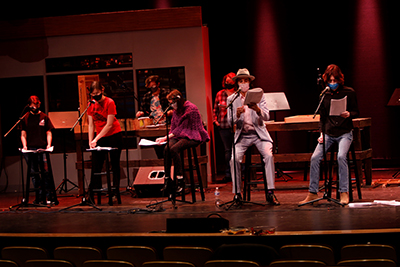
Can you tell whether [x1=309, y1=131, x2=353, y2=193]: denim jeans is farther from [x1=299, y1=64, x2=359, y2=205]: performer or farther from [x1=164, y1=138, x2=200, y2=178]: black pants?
[x1=164, y1=138, x2=200, y2=178]: black pants

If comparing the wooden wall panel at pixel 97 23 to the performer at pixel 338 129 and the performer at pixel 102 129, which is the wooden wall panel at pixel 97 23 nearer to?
the performer at pixel 102 129

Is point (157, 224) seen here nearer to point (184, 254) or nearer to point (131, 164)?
point (184, 254)

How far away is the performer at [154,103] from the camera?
821 centimetres

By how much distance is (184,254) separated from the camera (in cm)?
322

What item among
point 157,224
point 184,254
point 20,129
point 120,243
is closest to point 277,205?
point 157,224

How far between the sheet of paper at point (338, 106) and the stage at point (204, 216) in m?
1.08

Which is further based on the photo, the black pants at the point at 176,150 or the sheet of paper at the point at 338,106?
the black pants at the point at 176,150

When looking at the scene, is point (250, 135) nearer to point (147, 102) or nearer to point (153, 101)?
point (153, 101)

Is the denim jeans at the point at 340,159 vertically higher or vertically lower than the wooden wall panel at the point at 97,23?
lower

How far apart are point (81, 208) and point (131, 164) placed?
5.44 ft

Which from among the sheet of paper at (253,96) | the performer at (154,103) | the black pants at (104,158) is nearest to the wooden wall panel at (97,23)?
the performer at (154,103)

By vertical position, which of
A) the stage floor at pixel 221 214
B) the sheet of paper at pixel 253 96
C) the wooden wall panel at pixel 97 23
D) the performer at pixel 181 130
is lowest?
the stage floor at pixel 221 214

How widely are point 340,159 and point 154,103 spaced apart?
Answer: 3698 mm

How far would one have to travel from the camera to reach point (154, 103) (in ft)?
27.3
